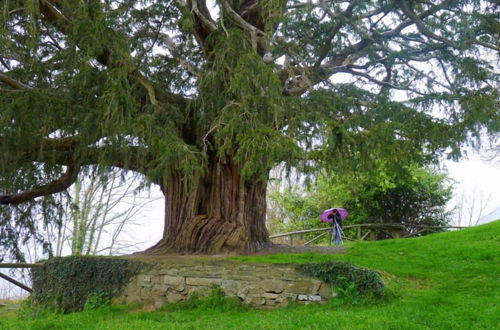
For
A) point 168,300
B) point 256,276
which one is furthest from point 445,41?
point 168,300

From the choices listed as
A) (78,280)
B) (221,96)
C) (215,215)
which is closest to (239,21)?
(221,96)

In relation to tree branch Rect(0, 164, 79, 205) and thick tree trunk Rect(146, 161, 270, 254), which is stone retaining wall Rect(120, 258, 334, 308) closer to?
thick tree trunk Rect(146, 161, 270, 254)

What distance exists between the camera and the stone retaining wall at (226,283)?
289 inches

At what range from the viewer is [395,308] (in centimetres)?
624

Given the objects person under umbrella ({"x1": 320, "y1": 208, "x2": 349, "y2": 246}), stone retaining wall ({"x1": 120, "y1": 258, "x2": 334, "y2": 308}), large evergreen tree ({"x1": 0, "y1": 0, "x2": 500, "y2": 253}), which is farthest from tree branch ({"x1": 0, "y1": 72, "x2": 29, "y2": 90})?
person under umbrella ({"x1": 320, "y1": 208, "x2": 349, "y2": 246})

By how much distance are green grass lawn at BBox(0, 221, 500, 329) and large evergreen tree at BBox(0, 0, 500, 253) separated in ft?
6.11

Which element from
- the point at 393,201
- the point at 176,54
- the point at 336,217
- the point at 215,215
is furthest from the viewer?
the point at 393,201

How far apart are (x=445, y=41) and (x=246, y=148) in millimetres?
3779

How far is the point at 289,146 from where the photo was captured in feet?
22.1

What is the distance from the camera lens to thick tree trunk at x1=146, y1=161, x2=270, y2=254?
952 cm

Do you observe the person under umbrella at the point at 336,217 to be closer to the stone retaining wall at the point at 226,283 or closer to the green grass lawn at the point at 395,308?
the green grass lawn at the point at 395,308

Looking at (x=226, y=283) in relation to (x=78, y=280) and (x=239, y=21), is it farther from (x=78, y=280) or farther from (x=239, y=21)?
(x=239, y=21)

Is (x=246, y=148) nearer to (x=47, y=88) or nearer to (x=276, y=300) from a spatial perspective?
(x=276, y=300)

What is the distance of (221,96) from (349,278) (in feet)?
11.0
